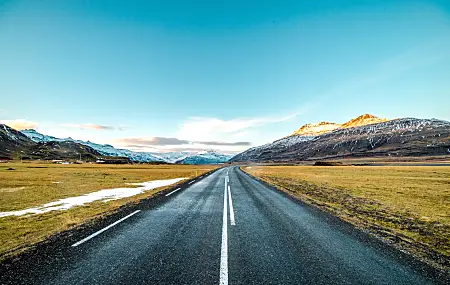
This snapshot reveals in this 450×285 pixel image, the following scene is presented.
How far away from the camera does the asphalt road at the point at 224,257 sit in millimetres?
5031

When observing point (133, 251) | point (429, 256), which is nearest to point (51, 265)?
point (133, 251)

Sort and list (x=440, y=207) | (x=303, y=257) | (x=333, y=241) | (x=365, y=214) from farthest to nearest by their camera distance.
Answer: (x=440, y=207), (x=365, y=214), (x=333, y=241), (x=303, y=257)

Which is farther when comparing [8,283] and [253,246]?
[253,246]

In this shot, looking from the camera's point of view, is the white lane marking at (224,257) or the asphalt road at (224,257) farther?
the asphalt road at (224,257)

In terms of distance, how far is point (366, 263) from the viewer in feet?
19.4

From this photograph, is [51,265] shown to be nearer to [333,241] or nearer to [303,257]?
[303,257]

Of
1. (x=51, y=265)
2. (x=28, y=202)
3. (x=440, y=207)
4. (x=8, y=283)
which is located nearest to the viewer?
(x=8, y=283)

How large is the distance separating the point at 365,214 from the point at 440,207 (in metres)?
5.72

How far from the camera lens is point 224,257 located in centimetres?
609

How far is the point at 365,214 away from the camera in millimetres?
11984

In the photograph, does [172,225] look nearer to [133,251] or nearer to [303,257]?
[133,251]

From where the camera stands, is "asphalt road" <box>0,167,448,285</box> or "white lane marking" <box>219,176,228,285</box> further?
"asphalt road" <box>0,167,448,285</box>

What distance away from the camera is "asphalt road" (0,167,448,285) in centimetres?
503

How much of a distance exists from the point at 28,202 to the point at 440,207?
24.7m
